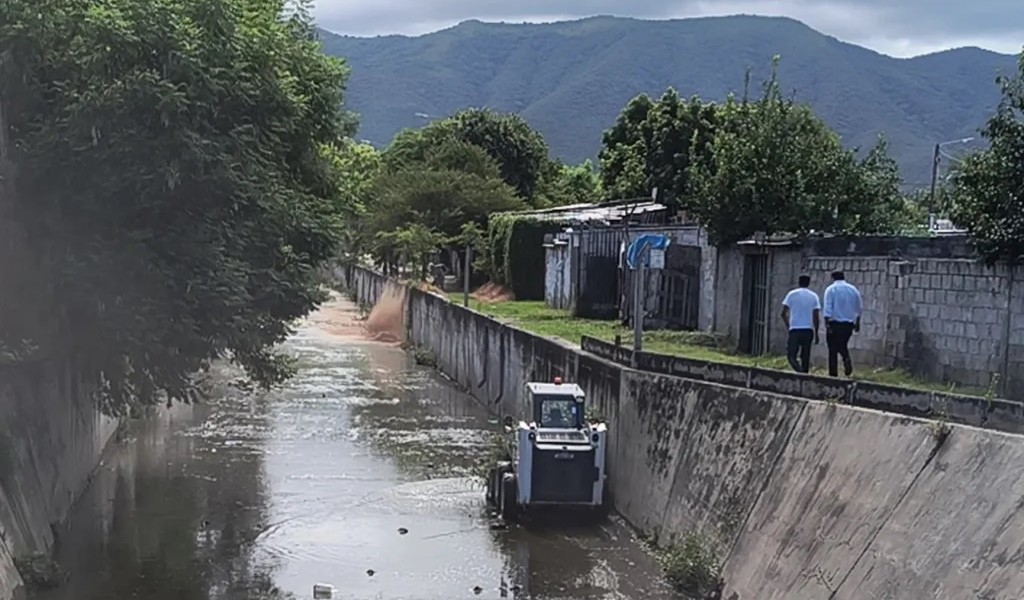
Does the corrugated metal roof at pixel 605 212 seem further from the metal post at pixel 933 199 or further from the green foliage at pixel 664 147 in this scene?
the metal post at pixel 933 199

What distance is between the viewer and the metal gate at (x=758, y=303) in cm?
2295

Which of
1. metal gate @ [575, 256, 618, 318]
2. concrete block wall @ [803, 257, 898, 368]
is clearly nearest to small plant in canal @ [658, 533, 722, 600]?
concrete block wall @ [803, 257, 898, 368]

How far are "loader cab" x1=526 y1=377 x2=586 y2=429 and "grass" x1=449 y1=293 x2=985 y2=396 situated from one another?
2.52m

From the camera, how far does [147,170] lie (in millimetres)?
15719

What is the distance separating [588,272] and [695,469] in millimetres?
19736

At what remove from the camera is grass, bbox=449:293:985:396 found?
1711cm

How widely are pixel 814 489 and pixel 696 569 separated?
2736mm

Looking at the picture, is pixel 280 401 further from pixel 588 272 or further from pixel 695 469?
pixel 695 469

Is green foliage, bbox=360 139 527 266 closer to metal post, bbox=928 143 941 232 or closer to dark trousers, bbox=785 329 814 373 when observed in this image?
metal post, bbox=928 143 941 232

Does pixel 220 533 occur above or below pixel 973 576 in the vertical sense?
below

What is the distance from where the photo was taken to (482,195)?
56.1 metres

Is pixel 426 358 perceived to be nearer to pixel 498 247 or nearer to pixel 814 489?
pixel 498 247

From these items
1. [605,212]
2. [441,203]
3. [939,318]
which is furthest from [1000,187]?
[441,203]

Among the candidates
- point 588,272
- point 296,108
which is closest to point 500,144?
point 588,272
